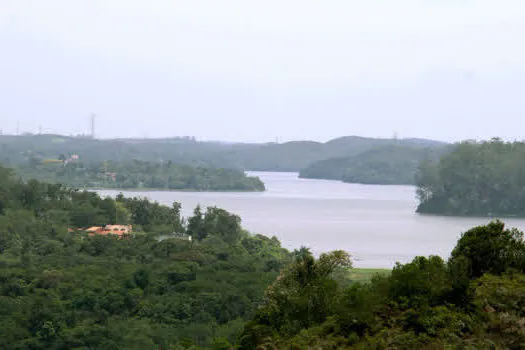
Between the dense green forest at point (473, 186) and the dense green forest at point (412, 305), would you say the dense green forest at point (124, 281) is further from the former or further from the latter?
the dense green forest at point (473, 186)

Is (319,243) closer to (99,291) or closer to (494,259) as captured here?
(99,291)

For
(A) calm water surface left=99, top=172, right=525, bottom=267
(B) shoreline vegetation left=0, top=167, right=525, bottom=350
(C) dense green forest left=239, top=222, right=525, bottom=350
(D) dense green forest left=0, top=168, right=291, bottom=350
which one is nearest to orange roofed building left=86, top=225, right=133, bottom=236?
(B) shoreline vegetation left=0, top=167, right=525, bottom=350

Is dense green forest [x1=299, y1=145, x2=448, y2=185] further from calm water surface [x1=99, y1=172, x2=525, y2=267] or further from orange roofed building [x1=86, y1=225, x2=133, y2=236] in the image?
orange roofed building [x1=86, y1=225, x2=133, y2=236]

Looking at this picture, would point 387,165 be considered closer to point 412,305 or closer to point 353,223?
point 353,223

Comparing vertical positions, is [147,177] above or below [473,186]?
below

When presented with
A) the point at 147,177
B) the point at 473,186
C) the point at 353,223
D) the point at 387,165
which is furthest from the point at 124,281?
the point at 387,165
